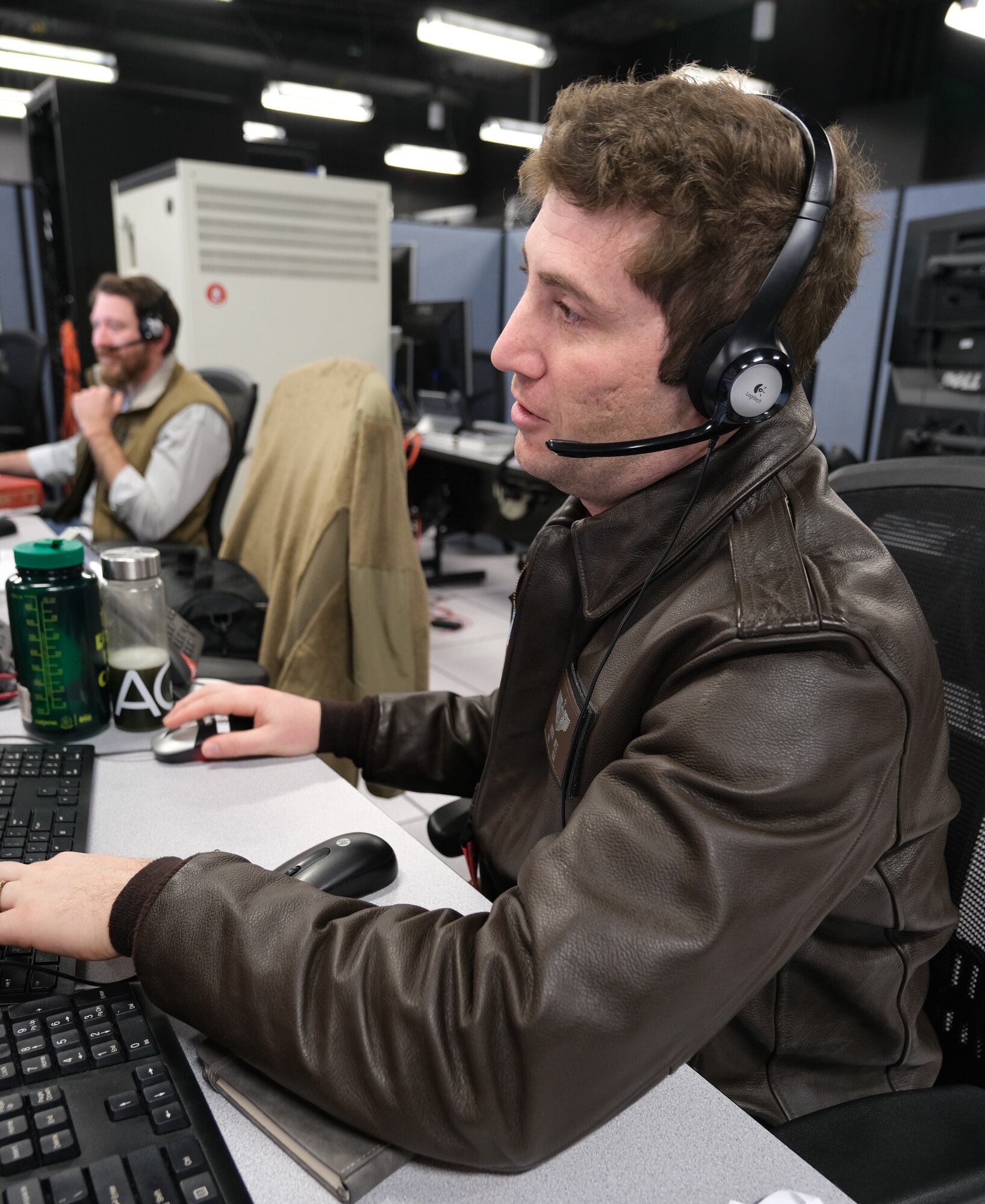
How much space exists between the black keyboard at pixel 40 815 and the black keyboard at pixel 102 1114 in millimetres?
30

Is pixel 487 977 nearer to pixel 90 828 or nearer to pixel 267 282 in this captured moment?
pixel 90 828

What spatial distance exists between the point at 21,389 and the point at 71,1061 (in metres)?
4.61

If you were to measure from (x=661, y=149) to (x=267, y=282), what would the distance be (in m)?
2.56

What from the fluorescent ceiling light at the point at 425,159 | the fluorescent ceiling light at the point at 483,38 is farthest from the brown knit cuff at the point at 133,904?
the fluorescent ceiling light at the point at 425,159

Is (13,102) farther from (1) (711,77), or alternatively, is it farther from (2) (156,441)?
(1) (711,77)

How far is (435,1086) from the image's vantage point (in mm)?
452

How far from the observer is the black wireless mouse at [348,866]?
0.67m

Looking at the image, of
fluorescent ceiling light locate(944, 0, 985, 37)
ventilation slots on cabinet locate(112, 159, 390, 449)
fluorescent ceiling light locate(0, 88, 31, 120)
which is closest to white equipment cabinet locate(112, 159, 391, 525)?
ventilation slots on cabinet locate(112, 159, 390, 449)

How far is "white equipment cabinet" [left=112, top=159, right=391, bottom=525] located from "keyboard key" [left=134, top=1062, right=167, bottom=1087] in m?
2.43

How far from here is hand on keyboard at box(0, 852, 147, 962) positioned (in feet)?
1.82

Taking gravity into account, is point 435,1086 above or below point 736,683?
below

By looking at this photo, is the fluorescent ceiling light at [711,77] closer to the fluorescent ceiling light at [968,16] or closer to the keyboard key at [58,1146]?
the keyboard key at [58,1146]

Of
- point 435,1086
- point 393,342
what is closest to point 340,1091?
point 435,1086

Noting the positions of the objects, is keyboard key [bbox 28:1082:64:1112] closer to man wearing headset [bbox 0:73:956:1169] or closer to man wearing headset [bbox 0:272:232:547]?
man wearing headset [bbox 0:73:956:1169]
